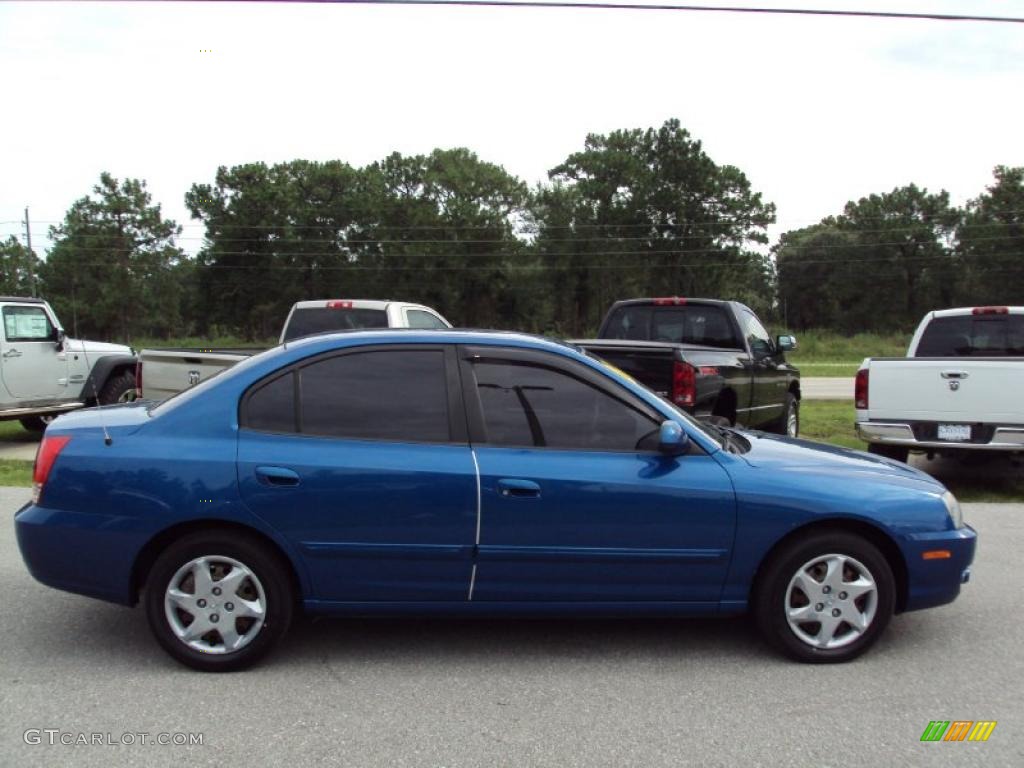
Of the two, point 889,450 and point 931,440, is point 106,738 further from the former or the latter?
point 889,450

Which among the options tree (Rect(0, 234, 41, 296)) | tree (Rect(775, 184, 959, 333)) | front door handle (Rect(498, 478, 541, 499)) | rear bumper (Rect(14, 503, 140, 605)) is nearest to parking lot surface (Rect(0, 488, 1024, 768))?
rear bumper (Rect(14, 503, 140, 605))

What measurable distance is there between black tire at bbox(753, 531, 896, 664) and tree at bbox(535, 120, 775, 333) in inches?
2484

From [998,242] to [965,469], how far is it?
7654 cm

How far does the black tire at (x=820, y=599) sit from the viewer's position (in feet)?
13.8

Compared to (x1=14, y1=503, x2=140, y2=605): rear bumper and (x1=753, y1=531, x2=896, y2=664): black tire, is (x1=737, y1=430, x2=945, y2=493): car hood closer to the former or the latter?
(x1=753, y1=531, x2=896, y2=664): black tire

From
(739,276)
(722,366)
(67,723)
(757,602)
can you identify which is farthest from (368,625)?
(739,276)

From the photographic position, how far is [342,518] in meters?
4.06

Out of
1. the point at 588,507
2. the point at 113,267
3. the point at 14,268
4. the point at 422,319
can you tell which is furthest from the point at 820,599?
the point at 14,268

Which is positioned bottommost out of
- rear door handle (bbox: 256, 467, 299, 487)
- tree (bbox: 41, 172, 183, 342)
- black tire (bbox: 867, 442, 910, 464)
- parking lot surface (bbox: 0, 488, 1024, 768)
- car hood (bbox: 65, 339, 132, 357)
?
parking lot surface (bbox: 0, 488, 1024, 768)

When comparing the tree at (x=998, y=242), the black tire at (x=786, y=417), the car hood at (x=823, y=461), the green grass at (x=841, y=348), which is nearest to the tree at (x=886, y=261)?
the tree at (x=998, y=242)

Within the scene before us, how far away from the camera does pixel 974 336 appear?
32.9 feet

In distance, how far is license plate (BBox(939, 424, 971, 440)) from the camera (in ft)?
26.6

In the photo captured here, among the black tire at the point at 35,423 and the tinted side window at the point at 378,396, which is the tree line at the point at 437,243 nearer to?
the black tire at the point at 35,423

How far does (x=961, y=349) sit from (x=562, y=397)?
7632 millimetres
